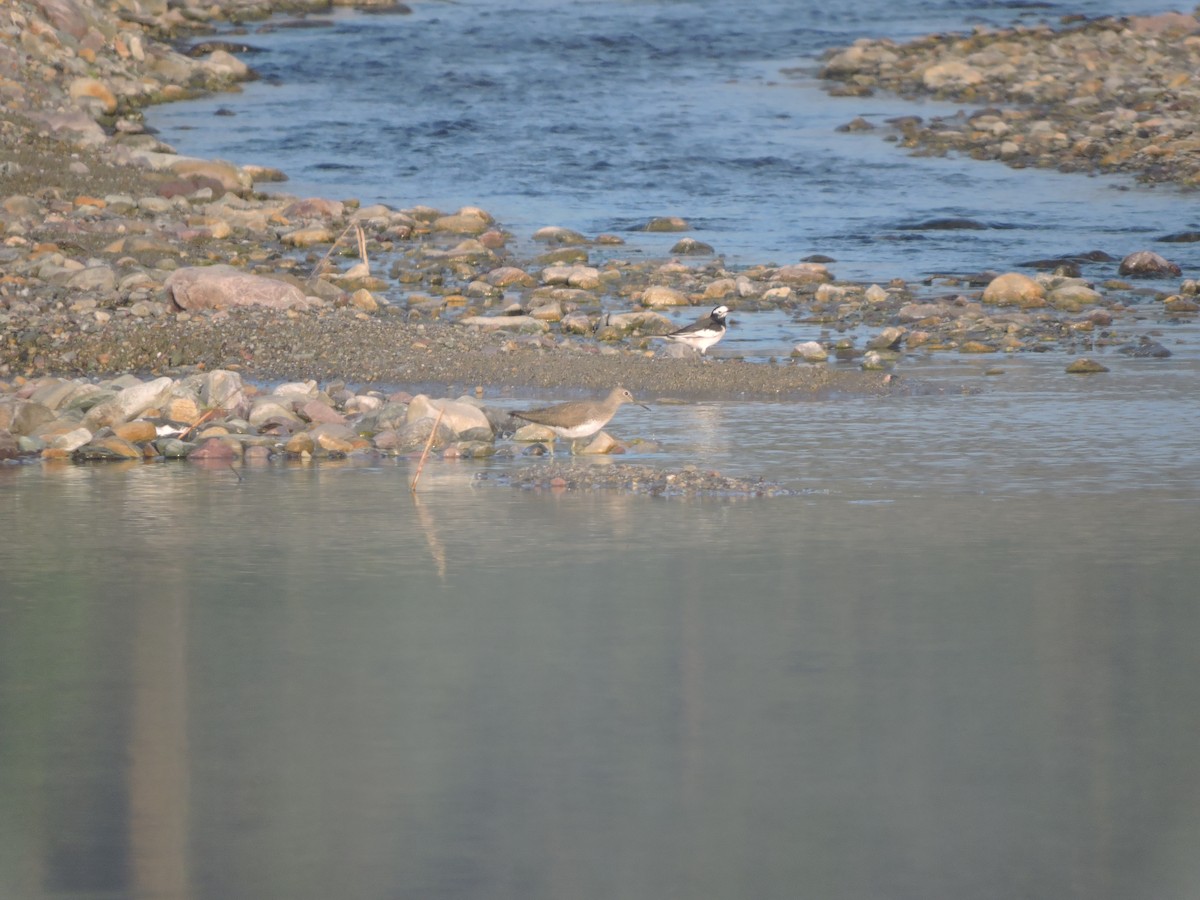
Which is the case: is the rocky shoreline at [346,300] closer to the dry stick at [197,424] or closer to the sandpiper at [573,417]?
the dry stick at [197,424]

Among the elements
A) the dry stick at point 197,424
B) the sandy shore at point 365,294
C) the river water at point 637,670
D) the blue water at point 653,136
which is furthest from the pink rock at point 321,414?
the blue water at point 653,136

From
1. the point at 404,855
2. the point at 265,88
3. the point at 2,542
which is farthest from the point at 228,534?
the point at 265,88

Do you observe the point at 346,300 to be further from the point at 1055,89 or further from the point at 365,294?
the point at 1055,89

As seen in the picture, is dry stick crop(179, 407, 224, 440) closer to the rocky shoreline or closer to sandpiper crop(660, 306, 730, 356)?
the rocky shoreline

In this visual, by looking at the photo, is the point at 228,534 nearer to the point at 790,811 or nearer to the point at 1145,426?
the point at 790,811

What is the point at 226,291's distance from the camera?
40.9 ft

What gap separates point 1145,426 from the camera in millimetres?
9617

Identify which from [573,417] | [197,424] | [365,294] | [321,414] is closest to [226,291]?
[365,294]

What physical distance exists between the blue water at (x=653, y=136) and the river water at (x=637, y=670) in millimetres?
8607

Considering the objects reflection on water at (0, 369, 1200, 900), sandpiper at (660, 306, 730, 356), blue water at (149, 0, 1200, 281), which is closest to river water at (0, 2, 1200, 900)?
reflection on water at (0, 369, 1200, 900)

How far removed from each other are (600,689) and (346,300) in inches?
354

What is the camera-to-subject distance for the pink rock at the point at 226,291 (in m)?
12.4

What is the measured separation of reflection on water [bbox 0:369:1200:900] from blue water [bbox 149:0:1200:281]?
30.8 ft

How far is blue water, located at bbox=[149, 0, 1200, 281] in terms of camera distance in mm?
19406
